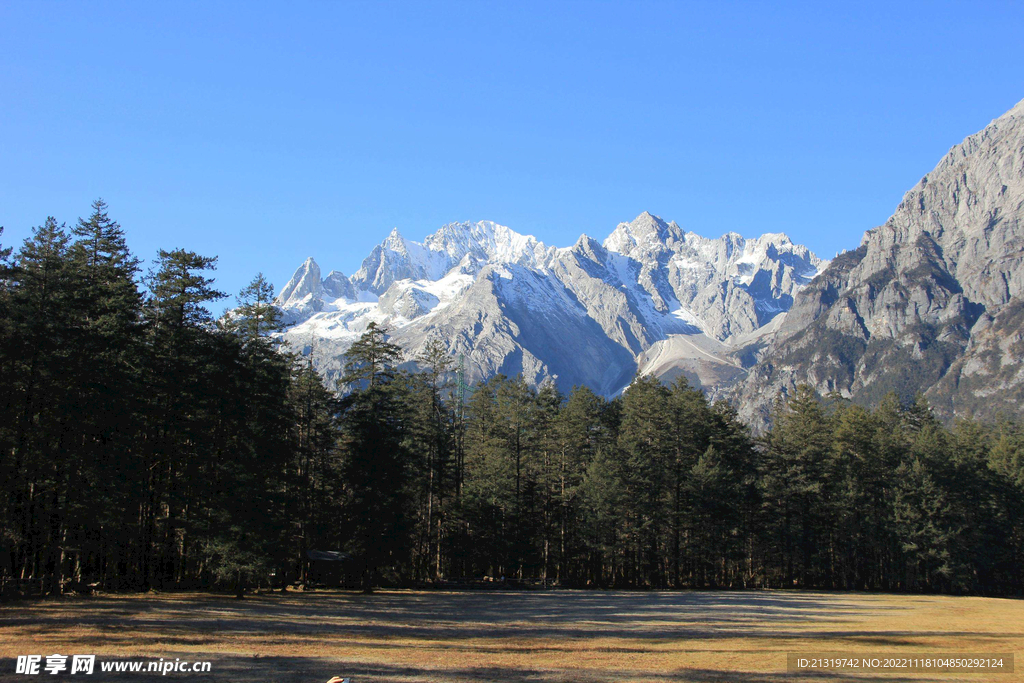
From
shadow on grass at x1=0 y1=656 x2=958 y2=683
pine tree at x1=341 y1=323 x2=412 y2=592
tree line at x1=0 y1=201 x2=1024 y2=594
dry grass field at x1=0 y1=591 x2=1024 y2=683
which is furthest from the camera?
pine tree at x1=341 y1=323 x2=412 y2=592

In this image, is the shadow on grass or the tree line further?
the tree line

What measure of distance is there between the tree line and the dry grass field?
4.36m

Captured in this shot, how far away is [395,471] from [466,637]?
22.9 m

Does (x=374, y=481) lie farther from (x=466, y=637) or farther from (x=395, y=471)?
(x=466, y=637)

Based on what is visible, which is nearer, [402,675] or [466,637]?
[402,675]

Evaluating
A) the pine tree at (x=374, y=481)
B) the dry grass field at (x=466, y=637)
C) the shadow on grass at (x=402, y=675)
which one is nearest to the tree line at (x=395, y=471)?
the pine tree at (x=374, y=481)

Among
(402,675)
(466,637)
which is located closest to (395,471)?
(466,637)

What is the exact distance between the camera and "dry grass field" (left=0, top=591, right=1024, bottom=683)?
62.6ft

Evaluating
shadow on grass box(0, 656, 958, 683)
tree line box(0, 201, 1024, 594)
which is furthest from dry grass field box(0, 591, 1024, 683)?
tree line box(0, 201, 1024, 594)

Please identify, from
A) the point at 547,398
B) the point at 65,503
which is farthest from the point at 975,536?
the point at 65,503

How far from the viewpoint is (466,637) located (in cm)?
2611

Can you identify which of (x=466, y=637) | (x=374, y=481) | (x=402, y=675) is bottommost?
(x=466, y=637)

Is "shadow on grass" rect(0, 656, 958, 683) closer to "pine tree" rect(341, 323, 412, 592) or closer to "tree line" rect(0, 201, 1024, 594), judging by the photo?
"tree line" rect(0, 201, 1024, 594)

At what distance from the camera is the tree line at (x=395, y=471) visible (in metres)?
32.2
